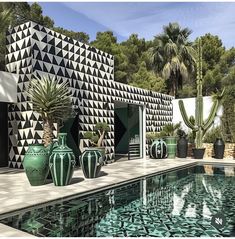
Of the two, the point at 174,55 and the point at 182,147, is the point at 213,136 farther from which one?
the point at 174,55

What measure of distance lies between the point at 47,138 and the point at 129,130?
7.89 metres

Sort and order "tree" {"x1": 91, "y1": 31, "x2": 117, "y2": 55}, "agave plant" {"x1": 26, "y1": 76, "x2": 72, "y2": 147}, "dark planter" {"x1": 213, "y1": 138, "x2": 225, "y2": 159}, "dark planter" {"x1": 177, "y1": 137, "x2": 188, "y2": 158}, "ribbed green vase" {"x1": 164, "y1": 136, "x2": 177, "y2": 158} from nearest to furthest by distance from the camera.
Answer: "agave plant" {"x1": 26, "y1": 76, "x2": 72, "y2": 147} → "dark planter" {"x1": 213, "y1": 138, "x2": 225, "y2": 159} → "ribbed green vase" {"x1": 164, "y1": 136, "x2": 177, "y2": 158} → "dark planter" {"x1": 177, "y1": 137, "x2": 188, "y2": 158} → "tree" {"x1": 91, "y1": 31, "x2": 117, "y2": 55}

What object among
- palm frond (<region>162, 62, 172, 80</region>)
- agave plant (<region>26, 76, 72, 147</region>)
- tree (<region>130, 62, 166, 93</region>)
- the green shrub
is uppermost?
palm frond (<region>162, 62, 172, 80</region>)

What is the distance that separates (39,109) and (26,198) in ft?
10.9

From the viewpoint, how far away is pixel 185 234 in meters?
4.60

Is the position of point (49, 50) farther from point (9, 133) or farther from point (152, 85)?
point (152, 85)

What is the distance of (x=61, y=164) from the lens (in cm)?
772

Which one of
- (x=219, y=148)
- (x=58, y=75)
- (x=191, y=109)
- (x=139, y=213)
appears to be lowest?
(x=139, y=213)

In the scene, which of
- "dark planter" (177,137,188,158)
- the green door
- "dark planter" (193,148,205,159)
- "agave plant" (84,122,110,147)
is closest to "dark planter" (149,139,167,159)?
"dark planter" (177,137,188,158)

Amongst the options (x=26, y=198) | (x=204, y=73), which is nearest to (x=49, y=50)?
(x=26, y=198)

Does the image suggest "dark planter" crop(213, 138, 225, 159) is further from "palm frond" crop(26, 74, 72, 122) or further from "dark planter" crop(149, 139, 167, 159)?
"palm frond" crop(26, 74, 72, 122)

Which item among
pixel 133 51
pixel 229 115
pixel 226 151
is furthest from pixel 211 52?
pixel 226 151

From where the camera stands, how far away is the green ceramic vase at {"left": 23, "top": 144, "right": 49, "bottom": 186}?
773 centimetres

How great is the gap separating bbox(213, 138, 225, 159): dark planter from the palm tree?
11.6m
